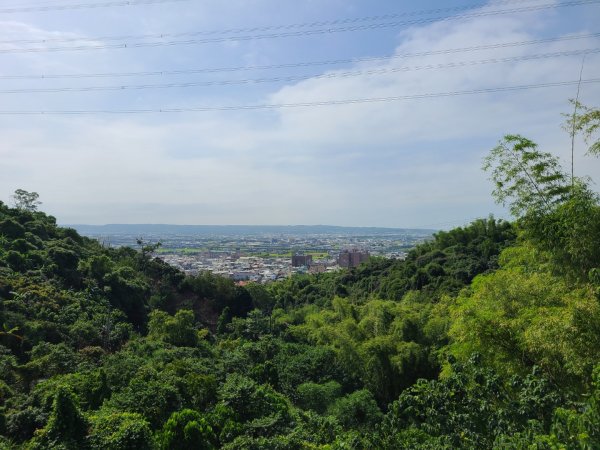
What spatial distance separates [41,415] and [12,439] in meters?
0.67

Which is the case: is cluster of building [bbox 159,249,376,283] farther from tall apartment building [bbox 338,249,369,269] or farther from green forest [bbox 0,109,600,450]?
green forest [bbox 0,109,600,450]

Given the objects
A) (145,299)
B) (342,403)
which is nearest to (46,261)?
(145,299)

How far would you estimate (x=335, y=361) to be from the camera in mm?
16109

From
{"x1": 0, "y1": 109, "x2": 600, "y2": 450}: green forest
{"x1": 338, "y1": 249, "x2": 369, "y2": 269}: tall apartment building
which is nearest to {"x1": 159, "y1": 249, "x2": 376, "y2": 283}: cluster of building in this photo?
{"x1": 338, "y1": 249, "x2": 369, "y2": 269}: tall apartment building

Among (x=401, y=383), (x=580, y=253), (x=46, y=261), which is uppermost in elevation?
(x=580, y=253)

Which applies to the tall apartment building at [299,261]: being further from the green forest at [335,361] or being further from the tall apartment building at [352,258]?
the green forest at [335,361]

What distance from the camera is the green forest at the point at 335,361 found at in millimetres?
5871

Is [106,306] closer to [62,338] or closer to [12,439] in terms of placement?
[62,338]

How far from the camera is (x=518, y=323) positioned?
23.9 ft

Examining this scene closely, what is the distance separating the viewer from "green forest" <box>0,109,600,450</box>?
231 inches

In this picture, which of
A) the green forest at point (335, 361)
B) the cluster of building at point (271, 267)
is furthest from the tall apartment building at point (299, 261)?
the green forest at point (335, 361)

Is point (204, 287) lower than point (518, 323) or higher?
lower

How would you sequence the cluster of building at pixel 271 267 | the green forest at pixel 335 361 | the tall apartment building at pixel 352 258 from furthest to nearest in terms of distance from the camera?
the tall apartment building at pixel 352 258 → the cluster of building at pixel 271 267 → the green forest at pixel 335 361

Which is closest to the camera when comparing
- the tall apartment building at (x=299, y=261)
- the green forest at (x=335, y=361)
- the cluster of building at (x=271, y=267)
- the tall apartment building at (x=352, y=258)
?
the green forest at (x=335, y=361)
